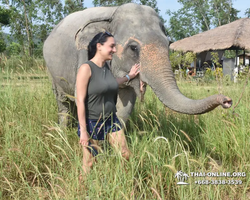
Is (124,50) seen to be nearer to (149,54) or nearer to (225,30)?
(149,54)

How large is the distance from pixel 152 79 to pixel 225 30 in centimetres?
1342

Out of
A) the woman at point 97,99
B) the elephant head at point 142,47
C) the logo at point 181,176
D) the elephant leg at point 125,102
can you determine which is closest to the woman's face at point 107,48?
the woman at point 97,99

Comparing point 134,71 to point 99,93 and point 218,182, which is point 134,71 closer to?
point 99,93

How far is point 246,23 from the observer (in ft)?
46.8

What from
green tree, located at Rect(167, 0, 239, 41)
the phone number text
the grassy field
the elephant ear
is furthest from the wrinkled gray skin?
green tree, located at Rect(167, 0, 239, 41)

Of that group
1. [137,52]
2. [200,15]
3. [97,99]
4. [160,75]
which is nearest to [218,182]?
[160,75]

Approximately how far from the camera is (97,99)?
2.34 metres

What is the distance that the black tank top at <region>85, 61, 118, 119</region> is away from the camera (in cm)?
230

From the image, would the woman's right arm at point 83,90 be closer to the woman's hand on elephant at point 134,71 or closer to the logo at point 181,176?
the woman's hand on elephant at point 134,71

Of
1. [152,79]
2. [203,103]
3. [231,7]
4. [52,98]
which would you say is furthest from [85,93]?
[231,7]

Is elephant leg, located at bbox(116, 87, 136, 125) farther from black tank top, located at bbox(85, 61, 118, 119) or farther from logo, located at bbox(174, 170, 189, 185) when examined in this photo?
logo, located at bbox(174, 170, 189, 185)

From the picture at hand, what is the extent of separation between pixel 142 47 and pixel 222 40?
40.6 ft

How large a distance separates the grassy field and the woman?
137 millimetres

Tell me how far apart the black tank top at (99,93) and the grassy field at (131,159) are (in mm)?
294
